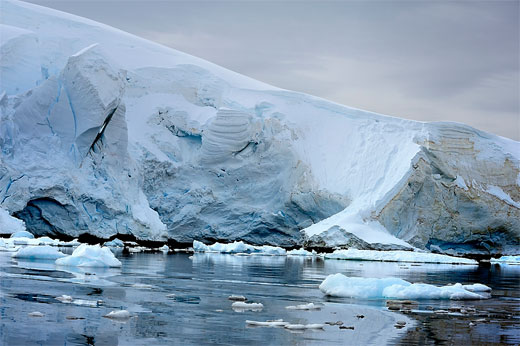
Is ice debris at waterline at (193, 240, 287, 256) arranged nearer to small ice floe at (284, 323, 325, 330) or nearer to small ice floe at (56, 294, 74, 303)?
small ice floe at (56, 294, 74, 303)

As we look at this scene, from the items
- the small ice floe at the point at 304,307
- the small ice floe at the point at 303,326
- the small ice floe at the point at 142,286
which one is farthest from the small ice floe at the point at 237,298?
the small ice floe at the point at 303,326

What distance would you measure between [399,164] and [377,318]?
77.5 feet

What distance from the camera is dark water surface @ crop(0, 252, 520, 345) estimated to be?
650 cm

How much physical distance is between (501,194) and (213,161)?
1297 centimetres

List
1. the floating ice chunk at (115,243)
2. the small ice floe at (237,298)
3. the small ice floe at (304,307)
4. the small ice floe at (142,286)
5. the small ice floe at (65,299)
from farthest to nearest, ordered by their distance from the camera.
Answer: the floating ice chunk at (115,243)
the small ice floe at (142,286)
the small ice floe at (237,298)
the small ice floe at (304,307)
the small ice floe at (65,299)

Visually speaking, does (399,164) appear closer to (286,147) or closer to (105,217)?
(286,147)

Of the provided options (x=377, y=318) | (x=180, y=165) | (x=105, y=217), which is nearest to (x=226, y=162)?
(x=180, y=165)

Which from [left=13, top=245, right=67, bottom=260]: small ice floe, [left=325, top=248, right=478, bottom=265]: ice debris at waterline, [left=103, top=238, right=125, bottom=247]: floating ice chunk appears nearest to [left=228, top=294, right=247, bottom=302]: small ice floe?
[left=13, top=245, right=67, bottom=260]: small ice floe

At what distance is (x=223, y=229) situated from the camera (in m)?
31.3

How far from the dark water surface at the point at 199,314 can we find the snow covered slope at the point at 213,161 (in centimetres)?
1288

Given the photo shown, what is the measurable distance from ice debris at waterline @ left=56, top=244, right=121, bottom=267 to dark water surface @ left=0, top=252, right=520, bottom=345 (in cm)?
107

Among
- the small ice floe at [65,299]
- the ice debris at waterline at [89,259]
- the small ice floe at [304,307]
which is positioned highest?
the ice debris at waterline at [89,259]

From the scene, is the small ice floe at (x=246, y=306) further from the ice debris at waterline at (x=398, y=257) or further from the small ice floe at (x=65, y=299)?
the ice debris at waterline at (x=398, y=257)

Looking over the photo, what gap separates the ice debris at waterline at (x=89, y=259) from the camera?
47.6 ft
